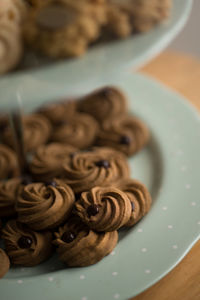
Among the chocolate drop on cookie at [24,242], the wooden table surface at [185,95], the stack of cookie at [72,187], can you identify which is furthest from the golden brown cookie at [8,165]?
the wooden table surface at [185,95]

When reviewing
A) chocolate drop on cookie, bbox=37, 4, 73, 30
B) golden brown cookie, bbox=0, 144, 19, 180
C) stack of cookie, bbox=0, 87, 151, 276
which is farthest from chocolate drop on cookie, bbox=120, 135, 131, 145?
chocolate drop on cookie, bbox=37, 4, 73, 30

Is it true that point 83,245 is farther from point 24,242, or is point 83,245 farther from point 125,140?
point 125,140

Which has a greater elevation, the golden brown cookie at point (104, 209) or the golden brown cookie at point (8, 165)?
the golden brown cookie at point (104, 209)

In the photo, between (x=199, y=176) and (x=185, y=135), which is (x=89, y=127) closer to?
Result: (x=185, y=135)

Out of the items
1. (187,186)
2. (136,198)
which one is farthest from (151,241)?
(187,186)

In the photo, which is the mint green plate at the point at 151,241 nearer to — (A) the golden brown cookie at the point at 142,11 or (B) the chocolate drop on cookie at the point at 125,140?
(B) the chocolate drop on cookie at the point at 125,140

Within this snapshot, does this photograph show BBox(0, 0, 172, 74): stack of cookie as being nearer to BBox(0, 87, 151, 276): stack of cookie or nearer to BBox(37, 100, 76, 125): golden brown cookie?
Result: BBox(0, 87, 151, 276): stack of cookie

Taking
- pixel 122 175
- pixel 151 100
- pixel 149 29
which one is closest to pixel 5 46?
pixel 149 29
